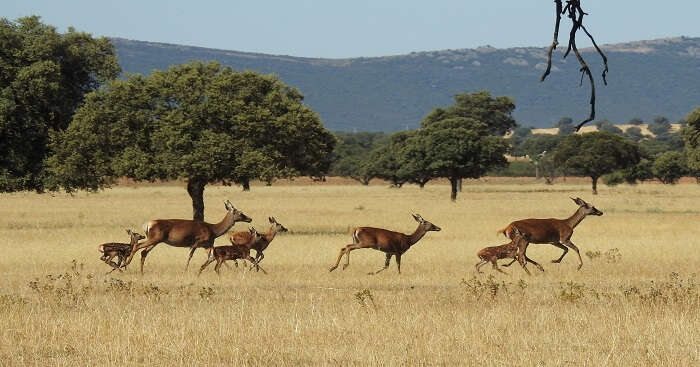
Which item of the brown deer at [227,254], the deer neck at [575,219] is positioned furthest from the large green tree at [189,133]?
the brown deer at [227,254]

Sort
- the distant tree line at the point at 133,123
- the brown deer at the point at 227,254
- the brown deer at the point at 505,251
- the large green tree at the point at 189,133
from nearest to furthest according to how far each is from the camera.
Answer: the brown deer at the point at 227,254, the brown deer at the point at 505,251, the large green tree at the point at 189,133, the distant tree line at the point at 133,123

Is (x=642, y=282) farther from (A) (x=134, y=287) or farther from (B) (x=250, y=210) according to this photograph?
(B) (x=250, y=210)

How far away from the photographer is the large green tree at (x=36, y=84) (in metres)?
39.7

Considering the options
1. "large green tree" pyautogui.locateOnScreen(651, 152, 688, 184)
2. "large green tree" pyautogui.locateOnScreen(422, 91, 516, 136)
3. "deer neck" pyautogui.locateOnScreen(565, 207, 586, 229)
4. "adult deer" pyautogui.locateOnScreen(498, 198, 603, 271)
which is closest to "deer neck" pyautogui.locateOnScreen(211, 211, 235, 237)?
"adult deer" pyautogui.locateOnScreen(498, 198, 603, 271)

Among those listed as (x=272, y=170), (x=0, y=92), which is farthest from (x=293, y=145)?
(x=0, y=92)

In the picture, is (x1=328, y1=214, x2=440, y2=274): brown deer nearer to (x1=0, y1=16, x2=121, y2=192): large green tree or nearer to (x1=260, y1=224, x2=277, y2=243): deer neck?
(x1=260, y1=224, x2=277, y2=243): deer neck

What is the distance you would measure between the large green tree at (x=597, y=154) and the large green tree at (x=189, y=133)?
66.5m

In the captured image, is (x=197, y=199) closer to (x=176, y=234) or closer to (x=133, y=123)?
(x=133, y=123)

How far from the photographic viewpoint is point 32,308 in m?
16.1

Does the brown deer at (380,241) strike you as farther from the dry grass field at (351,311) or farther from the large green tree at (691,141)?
the large green tree at (691,141)

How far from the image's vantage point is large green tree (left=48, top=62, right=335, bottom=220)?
37469 mm

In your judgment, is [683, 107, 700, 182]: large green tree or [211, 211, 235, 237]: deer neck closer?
[211, 211, 235, 237]: deer neck

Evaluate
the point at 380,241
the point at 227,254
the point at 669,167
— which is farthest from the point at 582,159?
the point at 227,254

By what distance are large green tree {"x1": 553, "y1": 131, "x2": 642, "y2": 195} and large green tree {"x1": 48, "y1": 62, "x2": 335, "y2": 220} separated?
66.5 metres
